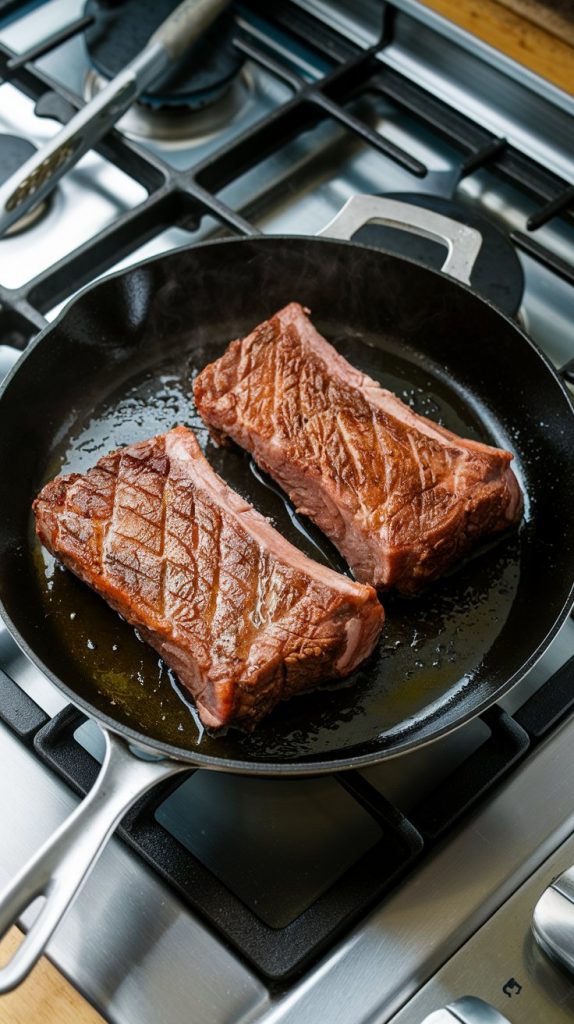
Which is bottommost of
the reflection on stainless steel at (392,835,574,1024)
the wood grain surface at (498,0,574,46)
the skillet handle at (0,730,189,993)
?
the reflection on stainless steel at (392,835,574,1024)

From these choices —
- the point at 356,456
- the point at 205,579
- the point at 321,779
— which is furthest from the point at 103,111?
the point at 321,779

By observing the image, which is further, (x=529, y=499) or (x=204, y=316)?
(x=204, y=316)

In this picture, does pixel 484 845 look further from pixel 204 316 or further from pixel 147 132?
pixel 147 132

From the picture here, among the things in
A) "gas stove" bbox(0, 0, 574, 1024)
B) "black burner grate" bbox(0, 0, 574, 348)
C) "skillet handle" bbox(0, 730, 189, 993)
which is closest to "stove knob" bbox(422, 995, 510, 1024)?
"gas stove" bbox(0, 0, 574, 1024)

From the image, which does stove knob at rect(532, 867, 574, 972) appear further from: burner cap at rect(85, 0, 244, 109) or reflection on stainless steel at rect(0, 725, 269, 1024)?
burner cap at rect(85, 0, 244, 109)

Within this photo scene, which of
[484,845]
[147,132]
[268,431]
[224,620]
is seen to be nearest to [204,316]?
[268,431]

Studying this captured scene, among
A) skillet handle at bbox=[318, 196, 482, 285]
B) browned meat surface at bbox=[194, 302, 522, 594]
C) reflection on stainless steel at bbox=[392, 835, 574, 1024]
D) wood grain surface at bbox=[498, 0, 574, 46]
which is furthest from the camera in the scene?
wood grain surface at bbox=[498, 0, 574, 46]

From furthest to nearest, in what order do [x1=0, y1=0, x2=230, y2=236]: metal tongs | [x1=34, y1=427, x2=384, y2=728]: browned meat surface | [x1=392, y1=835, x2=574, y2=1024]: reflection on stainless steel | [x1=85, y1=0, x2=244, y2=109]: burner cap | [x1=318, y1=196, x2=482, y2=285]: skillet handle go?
[x1=85, y1=0, x2=244, y2=109]: burner cap → [x1=0, y1=0, x2=230, y2=236]: metal tongs → [x1=318, y1=196, x2=482, y2=285]: skillet handle → [x1=34, y1=427, x2=384, y2=728]: browned meat surface → [x1=392, y1=835, x2=574, y2=1024]: reflection on stainless steel

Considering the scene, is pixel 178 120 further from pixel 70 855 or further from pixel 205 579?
pixel 70 855
